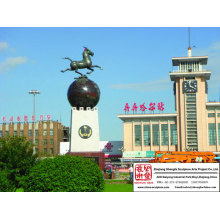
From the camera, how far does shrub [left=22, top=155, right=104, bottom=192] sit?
17.7m

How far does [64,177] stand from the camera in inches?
700

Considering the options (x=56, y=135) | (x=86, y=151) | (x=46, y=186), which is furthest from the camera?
(x=56, y=135)

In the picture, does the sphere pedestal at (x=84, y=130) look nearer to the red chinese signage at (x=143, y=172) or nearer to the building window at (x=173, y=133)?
the red chinese signage at (x=143, y=172)

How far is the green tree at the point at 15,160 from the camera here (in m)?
22.5

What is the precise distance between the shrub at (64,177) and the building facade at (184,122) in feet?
152

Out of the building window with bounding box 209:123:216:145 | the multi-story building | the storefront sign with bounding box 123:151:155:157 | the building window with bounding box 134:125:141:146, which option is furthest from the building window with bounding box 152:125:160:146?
the multi-story building

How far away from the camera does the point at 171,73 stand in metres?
64.9

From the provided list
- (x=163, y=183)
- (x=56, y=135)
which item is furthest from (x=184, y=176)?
(x=56, y=135)

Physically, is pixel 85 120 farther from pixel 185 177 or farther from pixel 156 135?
pixel 156 135

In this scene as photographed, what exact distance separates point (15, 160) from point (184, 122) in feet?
151

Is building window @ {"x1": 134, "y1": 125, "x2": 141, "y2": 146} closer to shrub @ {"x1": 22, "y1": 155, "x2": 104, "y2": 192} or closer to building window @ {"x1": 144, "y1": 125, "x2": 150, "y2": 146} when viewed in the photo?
building window @ {"x1": 144, "y1": 125, "x2": 150, "y2": 146}

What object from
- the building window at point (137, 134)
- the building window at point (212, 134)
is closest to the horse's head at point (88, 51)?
the building window at point (137, 134)

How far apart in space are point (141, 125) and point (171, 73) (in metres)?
11.4

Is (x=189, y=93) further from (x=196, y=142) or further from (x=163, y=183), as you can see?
(x=163, y=183)
